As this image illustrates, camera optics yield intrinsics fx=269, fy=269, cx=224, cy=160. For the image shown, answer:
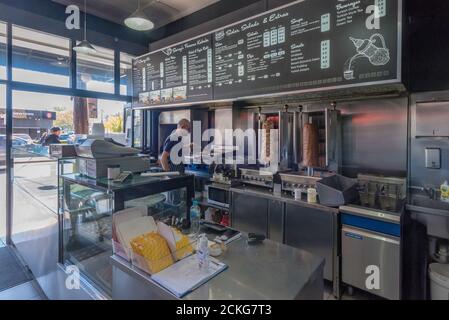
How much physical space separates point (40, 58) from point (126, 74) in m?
1.20

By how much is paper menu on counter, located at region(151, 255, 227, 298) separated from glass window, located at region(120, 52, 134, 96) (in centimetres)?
380

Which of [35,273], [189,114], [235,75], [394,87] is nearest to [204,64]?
[235,75]

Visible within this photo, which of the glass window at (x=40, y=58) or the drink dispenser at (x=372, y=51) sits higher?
the glass window at (x=40, y=58)

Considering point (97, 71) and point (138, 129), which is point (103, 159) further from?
point (138, 129)

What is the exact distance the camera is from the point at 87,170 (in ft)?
5.81

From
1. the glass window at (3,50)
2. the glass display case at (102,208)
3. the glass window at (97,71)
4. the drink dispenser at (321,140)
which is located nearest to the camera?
the glass display case at (102,208)

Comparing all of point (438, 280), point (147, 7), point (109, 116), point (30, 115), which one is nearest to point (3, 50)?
point (30, 115)

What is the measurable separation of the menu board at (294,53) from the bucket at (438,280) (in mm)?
1421

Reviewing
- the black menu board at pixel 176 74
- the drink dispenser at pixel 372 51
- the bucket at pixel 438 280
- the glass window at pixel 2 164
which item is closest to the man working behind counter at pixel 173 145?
the black menu board at pixel 176 74

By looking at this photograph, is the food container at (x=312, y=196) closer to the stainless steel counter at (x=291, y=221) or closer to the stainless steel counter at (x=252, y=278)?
the stainless steel counter at (x=291, y=221)

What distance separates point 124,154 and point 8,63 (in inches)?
101

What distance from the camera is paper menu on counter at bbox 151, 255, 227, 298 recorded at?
101 centimetres

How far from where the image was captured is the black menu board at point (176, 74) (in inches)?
130
